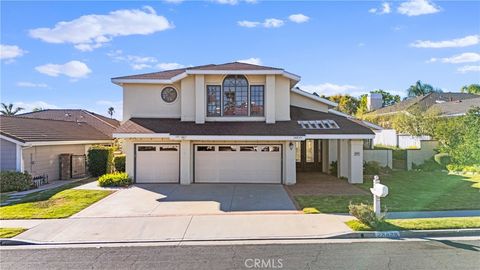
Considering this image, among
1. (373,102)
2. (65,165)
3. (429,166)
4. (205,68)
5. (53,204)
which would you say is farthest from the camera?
(373,102)

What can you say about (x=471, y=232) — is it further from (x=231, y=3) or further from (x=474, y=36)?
(x=231, y=3)

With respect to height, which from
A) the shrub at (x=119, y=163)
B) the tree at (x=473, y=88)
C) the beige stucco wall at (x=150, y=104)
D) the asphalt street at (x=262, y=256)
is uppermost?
the tree at (x=473, y=88)

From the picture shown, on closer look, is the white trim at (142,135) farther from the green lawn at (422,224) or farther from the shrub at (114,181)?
the green lawn at (422,224)

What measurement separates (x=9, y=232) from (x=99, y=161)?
12085 mm

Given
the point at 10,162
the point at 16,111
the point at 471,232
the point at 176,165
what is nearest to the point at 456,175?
the point at 471,232

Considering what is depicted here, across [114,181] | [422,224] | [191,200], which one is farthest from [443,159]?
[114,181]

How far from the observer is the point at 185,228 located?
9.81 m

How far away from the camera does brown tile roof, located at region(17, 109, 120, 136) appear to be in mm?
32344

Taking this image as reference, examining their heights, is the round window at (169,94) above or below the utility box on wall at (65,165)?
above

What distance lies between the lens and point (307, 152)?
23.3 metres

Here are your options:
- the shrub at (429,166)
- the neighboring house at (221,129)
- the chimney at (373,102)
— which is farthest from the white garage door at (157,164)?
the chimney at (373,102)

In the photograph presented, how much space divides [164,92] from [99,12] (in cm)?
684

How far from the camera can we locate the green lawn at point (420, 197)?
12.0 meters

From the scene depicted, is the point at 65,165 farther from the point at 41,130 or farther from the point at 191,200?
the point at 191,200
